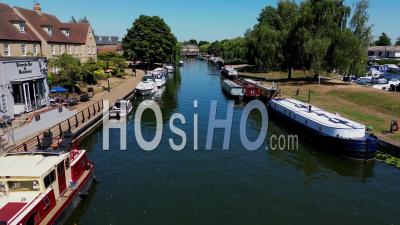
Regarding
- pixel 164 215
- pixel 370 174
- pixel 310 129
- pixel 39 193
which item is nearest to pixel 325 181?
pixel 370 174

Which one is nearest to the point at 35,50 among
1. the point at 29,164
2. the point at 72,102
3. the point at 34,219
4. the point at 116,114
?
the point at 72,102

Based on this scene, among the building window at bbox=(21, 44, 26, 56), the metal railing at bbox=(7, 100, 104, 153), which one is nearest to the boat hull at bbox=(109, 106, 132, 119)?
the metal railing at bbox=(7, 100, 104, 153)

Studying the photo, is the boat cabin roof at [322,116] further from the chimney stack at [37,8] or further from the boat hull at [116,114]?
the chimney stack at [37,8]

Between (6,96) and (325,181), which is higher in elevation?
(6,96)

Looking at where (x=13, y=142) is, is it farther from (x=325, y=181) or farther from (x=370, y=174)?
(x=370, y=174)

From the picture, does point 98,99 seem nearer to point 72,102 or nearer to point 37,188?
point 72,102

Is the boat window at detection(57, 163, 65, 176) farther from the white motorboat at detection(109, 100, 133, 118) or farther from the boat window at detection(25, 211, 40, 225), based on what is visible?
the white motorboat at detection(109, 100, 133, 118)

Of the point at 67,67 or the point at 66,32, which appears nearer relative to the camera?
the point at 67,67

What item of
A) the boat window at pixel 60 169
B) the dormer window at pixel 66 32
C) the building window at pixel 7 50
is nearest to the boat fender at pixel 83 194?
the boat window at pixel 60 169
